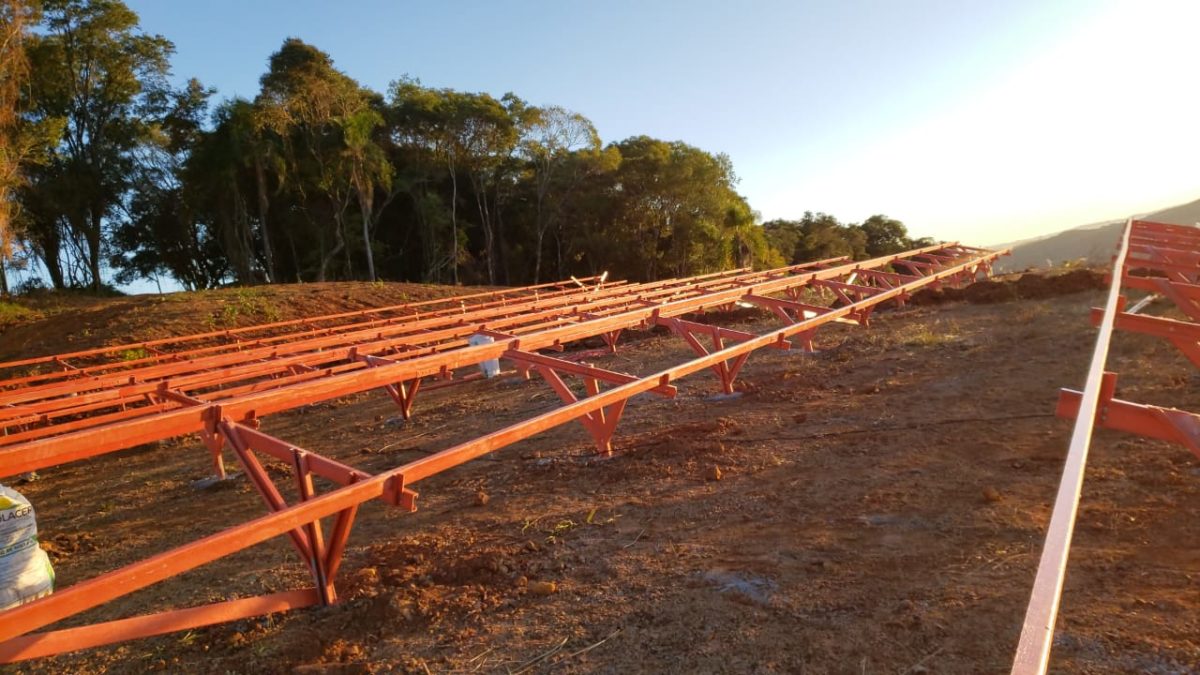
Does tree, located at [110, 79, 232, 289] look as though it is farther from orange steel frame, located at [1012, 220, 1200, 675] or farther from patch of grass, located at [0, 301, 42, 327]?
orange steel frame, located at [1012, 220, 1200, 675]

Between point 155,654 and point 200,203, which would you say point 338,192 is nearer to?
point 200,203

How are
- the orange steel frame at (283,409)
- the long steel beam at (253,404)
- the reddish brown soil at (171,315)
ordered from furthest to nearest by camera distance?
the reddish brown soil at (171,315) < the long steel beam at (253,404) < the orange steel frame at (283,409)

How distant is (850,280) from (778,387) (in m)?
3.88

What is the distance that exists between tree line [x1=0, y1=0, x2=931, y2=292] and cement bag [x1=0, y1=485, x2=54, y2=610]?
15.6m

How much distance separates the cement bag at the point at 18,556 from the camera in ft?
9.45

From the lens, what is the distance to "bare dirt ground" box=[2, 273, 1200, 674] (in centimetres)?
228

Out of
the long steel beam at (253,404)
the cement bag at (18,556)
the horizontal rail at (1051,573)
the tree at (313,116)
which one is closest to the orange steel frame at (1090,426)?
the horizontal rail at (1051,573)

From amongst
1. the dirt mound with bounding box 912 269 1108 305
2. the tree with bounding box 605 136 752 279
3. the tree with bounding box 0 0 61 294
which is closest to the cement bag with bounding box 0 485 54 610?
the dirt mound with bounding box 912 269 1108 305

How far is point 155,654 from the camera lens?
267 cm

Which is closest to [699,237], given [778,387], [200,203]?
[200,203]

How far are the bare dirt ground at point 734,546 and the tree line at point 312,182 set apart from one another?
52.4ft

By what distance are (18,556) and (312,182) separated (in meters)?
20.3

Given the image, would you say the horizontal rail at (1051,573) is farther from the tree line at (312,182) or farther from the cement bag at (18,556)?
the tree line at (312,182)

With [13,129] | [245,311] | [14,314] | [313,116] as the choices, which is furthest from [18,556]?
[313,116]
